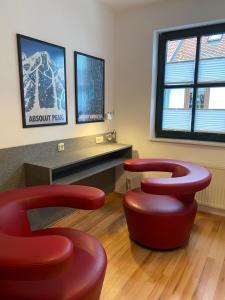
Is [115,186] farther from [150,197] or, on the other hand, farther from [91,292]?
[91,292]

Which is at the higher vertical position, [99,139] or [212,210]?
[99,139]

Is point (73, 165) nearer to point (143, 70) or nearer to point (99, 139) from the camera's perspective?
point (99, 139)

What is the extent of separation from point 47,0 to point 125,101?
154 cm

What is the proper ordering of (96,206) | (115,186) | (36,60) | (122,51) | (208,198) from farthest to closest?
(115,186) → (122,51) → (208,198) → (36,60) → (96,206)

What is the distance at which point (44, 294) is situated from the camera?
1104 mm

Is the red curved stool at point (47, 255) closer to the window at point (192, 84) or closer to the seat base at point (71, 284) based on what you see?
the seat base at point (71, 284)

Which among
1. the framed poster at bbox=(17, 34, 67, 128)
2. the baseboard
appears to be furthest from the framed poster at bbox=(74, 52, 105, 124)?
the baseboard

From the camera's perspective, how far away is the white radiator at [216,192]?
2.73 metres

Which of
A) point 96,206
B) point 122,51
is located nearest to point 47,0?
point 122,51

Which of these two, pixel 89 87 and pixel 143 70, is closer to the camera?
pixel 89 87

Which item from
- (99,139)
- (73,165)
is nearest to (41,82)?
(73,165)

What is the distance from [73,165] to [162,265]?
1.41m

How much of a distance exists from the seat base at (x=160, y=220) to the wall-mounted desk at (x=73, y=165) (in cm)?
62

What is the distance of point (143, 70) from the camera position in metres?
3.11
